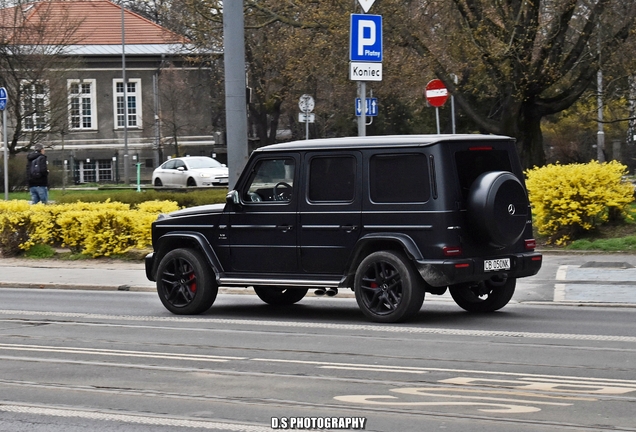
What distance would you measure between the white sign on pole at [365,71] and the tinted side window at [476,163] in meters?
3.80

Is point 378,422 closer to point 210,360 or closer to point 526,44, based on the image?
point 210,360

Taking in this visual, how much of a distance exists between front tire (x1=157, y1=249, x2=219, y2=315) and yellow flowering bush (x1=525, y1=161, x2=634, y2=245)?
7582 millimetres

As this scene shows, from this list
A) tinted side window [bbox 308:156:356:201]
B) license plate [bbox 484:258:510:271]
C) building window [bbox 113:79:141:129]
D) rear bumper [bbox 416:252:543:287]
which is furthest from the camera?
building window [bbox 113:79:141:129]

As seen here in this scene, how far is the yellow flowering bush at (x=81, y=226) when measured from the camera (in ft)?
67.3

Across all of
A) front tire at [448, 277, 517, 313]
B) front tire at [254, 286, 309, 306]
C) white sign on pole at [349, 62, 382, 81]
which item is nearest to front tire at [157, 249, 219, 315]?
front tire at [254, 286, 309, 306]

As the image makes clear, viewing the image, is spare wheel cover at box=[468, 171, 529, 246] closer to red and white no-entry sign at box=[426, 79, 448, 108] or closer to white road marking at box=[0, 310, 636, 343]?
white road marking at box=[0, 310, 636, 343]

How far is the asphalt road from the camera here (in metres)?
7.09

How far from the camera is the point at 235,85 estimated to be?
17.8 meters

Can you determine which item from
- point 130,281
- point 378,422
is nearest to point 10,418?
point 378,422

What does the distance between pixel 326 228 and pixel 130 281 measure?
6273mm

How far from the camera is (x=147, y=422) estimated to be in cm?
708

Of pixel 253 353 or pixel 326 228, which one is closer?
pixel 253 353

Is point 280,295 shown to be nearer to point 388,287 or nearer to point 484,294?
point 484,294

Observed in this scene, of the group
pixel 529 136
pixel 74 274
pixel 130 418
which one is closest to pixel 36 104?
pixel 529 136
